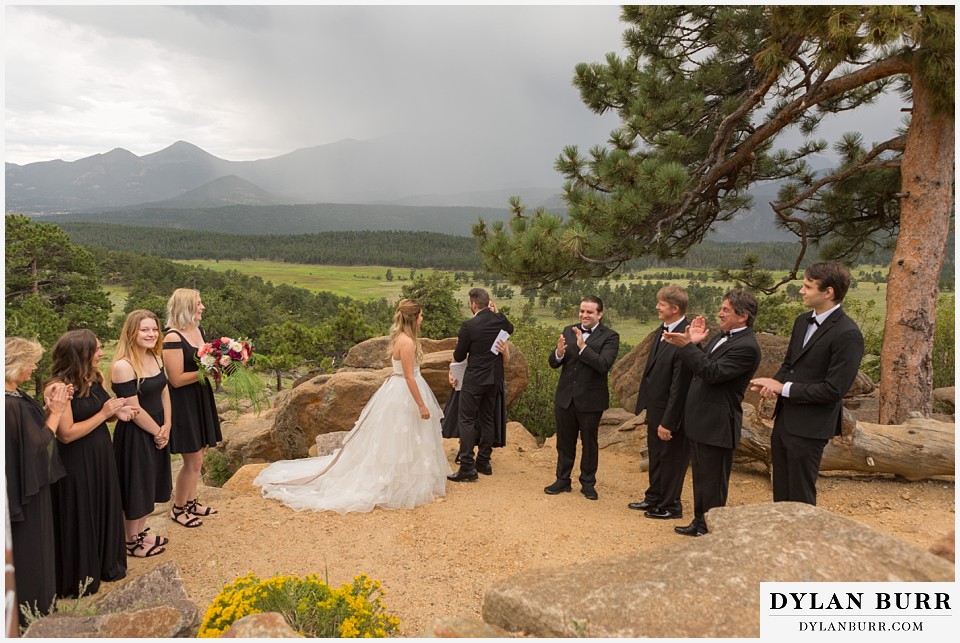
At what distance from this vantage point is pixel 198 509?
19.7 feet

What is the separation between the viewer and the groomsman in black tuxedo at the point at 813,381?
4535mm

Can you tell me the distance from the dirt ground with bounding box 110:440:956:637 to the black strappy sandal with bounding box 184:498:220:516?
111 millimetres

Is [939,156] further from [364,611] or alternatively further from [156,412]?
[156,412]

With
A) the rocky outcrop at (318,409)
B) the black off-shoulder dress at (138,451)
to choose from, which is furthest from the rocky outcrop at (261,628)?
the rocky outcrop at (318,409)

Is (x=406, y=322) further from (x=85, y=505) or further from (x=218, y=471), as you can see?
(x=218, y=471)

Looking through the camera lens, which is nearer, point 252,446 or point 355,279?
point 252,446

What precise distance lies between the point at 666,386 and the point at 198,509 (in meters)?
5.17

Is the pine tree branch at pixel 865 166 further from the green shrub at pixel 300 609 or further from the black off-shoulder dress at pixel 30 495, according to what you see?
the black off-shoulder dress at pixel 30 495

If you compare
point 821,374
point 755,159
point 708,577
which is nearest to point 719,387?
point 821,374

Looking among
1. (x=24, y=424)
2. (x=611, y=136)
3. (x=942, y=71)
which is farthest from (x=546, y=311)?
(x=24, y=424)

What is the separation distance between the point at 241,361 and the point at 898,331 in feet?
28.0

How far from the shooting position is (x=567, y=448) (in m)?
6.74

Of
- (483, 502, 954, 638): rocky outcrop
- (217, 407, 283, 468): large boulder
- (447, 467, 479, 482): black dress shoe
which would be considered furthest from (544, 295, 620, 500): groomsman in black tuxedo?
(217, 407, 283, 468): large boulder

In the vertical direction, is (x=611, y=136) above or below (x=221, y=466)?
above
